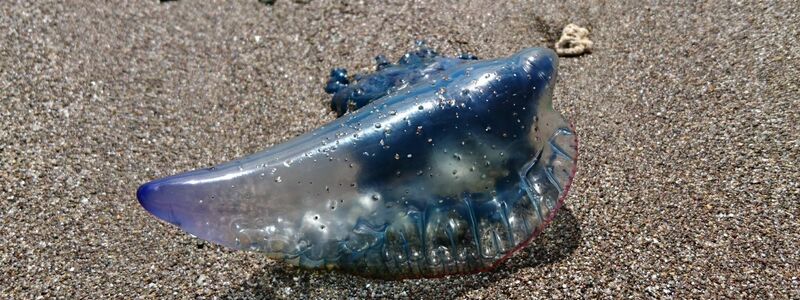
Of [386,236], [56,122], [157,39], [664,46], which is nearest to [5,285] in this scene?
[56,122]

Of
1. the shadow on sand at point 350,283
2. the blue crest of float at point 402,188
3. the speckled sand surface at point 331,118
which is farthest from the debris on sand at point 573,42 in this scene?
the shadow on sand at point 350,283

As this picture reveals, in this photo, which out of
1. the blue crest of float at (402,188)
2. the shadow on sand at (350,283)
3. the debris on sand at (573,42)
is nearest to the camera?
the blue crest of float at (402,188)

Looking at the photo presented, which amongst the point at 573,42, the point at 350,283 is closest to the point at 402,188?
the point at 350,283

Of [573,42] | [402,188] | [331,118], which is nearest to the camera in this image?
[402,188]

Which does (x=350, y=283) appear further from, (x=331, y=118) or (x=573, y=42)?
(x=573, y=42)

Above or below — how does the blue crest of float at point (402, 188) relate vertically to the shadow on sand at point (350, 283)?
above

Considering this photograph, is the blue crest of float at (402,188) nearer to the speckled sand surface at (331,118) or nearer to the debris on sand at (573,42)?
the speckled sand surface at (331,118)
